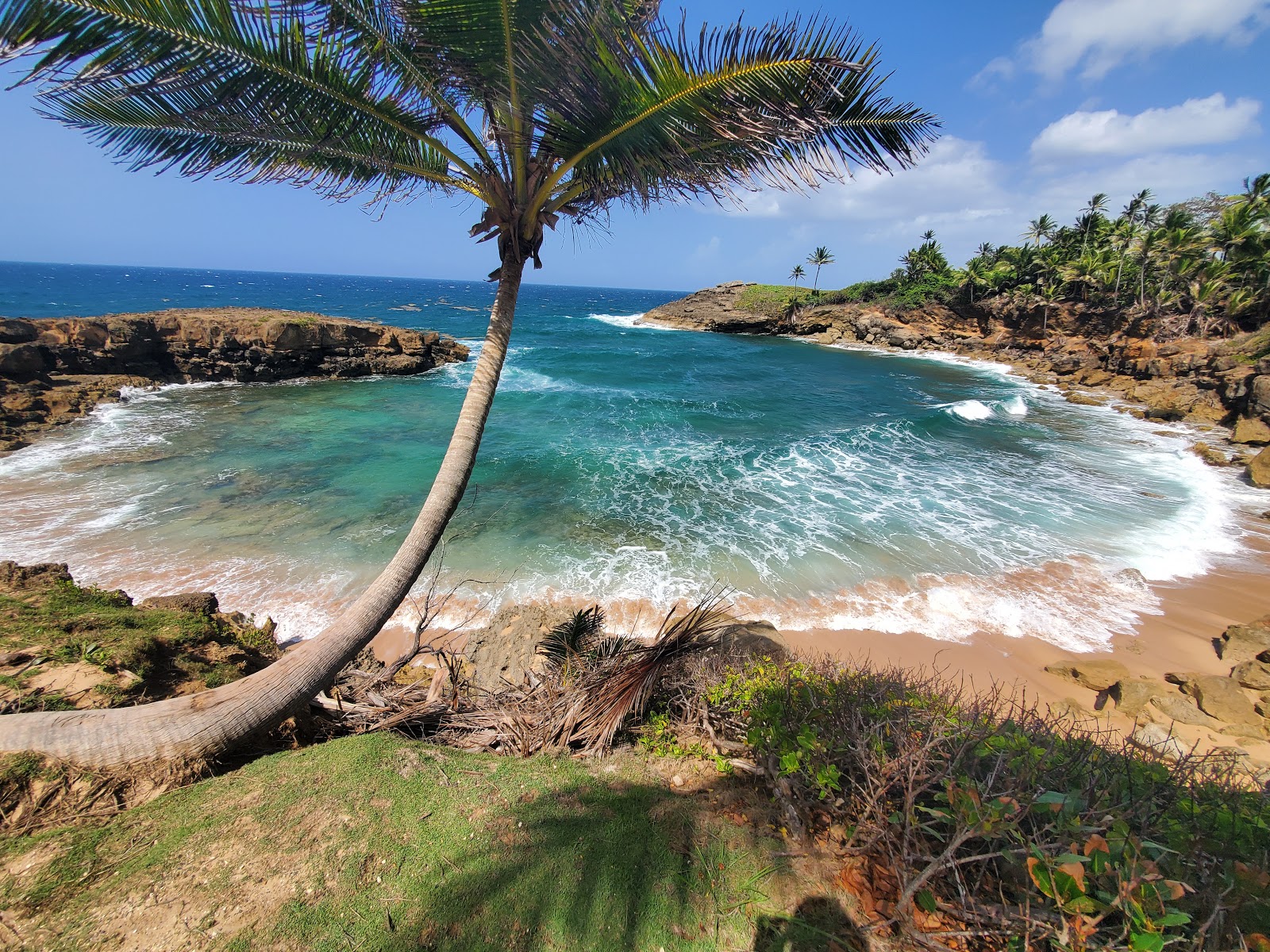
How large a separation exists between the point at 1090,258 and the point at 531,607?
2002 inches

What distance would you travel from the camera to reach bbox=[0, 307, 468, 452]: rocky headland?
18.5 metres

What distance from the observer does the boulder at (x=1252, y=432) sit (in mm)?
18609

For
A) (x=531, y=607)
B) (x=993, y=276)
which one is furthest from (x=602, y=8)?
(x=993, y=276)

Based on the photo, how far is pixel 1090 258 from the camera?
38750 millimetres

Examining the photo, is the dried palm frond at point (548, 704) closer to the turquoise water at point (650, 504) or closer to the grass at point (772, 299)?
the turquoise water at point (650, 504)

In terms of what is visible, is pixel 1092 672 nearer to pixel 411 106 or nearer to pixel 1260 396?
pixel 411 106

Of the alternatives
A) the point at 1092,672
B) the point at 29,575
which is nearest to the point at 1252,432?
the point at 1092,672

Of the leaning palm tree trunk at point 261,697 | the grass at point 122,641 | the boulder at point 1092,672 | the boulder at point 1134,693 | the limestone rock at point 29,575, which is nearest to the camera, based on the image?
the leaning palm tree trunk at point 261,697

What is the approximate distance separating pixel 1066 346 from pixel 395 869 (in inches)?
2067

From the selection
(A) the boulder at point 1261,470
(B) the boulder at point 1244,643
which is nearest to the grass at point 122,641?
(B) the boulder at point 1244,643

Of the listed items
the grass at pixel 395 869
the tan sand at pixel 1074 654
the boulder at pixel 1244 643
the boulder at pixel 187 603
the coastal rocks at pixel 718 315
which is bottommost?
the tan sand at pixel 1074 654

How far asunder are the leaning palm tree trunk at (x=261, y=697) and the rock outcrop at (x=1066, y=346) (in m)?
22.6

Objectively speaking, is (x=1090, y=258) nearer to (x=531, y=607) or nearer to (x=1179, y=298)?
(x=1179, y=298)

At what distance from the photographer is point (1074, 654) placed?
853 centimetres
